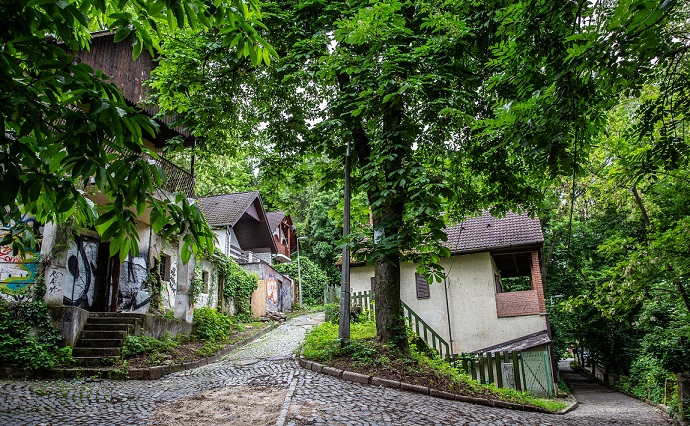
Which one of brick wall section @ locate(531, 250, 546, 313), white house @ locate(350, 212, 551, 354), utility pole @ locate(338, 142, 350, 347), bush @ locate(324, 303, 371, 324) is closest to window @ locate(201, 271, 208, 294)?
bush @ locate(324, 303, 371, 324)

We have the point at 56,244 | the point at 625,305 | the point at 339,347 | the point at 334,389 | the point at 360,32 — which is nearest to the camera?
the point at 360,32

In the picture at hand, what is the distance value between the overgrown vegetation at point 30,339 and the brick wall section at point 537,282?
15467 mm

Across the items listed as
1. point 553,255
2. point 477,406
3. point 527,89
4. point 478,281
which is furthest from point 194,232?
point 553,255

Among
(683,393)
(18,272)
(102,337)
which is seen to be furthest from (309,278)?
(683,393)

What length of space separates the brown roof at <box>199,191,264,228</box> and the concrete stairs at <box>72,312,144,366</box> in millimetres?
15609

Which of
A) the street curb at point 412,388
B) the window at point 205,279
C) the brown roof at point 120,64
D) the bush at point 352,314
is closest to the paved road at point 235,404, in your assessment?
the street curb at point 412,388

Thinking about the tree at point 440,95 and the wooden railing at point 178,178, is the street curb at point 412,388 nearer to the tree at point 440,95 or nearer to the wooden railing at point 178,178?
the tree at point 440,95

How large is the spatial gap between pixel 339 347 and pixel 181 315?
6.71 metres

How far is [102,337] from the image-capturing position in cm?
1111

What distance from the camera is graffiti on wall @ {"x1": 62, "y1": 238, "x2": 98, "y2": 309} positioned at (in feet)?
44.6

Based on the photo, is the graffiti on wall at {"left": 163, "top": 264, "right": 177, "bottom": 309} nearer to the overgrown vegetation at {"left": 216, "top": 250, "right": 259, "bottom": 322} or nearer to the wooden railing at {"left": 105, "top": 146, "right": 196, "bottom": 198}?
the overgrown vegetation at {"left": 216, "top": 250, "right": 259, "bottom": 322}

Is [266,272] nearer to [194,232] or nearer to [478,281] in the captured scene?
[478,281]

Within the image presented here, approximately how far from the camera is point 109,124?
7.11 feet

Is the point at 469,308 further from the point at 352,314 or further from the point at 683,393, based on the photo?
the point at 683,393
